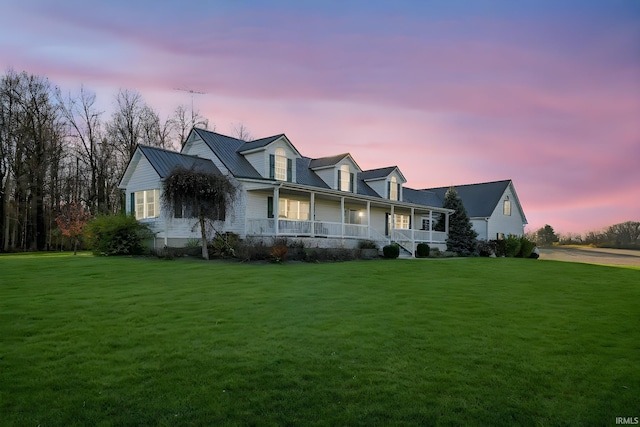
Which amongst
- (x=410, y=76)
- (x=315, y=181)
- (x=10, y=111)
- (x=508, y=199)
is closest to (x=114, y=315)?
(x=410, y=76)

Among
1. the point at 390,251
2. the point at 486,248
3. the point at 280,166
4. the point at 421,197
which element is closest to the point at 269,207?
the point at 280,166

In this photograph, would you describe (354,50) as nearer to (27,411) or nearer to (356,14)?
(356,14)

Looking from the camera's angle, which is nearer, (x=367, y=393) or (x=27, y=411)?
(x=27, y=411)

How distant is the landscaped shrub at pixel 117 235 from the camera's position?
20.6 meters

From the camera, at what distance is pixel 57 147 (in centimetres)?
3650

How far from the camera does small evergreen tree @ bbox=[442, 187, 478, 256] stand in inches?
1266

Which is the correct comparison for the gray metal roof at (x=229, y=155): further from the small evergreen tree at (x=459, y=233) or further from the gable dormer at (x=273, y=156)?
the small evergreen tree at (x=459, y=233)

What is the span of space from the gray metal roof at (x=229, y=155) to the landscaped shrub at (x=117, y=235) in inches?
225

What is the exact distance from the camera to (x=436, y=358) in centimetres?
544

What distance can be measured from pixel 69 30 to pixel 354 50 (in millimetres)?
9404

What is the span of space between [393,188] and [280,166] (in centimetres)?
1131

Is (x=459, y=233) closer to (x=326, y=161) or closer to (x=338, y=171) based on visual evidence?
(x=338, y=171)

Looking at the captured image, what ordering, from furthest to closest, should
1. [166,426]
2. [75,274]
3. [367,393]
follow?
[75,274]
[367,393]
[166,426]

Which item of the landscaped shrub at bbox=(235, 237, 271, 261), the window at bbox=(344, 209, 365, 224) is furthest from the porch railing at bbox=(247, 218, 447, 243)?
the window at bbox=(344, 209, 365, 224)
